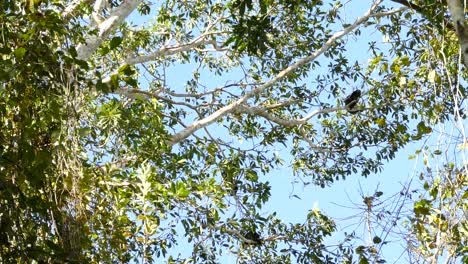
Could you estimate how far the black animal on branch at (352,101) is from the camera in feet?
28.5

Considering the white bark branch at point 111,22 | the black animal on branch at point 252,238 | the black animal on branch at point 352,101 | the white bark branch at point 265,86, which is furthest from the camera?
the black animal on branch at point 352,101

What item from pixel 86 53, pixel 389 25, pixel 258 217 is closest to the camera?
pixel 86 53

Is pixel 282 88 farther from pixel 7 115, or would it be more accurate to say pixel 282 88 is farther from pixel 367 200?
pixel 7 115

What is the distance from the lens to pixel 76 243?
3316mm

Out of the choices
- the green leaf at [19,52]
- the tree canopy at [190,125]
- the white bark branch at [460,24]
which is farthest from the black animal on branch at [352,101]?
the green leaf at [19,52]

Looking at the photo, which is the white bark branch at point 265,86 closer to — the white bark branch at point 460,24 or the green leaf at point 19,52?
the green leaf at point 19,52

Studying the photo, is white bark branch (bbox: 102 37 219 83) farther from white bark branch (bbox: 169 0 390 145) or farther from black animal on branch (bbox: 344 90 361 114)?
black animal on branch (bbox: 344 90 361 114)

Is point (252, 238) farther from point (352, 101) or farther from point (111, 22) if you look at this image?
point (111, 22)

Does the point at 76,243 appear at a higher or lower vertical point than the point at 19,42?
lower

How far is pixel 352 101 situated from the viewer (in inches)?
342

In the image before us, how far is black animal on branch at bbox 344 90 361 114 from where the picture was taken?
8.68 metres

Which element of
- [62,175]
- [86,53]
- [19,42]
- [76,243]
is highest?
[86,53]

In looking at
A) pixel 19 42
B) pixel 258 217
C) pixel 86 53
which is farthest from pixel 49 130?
pixel 258 217

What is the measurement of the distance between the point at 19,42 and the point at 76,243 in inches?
41.8
